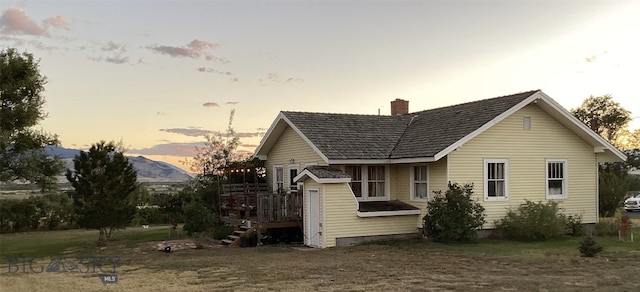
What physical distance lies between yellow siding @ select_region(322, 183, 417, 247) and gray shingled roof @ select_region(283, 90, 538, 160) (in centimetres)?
149

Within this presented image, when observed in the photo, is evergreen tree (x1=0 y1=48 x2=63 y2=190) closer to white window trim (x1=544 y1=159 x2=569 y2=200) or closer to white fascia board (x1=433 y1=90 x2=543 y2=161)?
white fascia board (x1=433 y1=90 x2=543 y2=161)

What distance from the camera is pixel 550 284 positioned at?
12914 millimetres

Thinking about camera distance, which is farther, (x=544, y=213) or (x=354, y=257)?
(x=544, y=213)

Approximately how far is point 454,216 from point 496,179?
314 centimetres

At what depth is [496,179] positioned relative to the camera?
23.0 meters

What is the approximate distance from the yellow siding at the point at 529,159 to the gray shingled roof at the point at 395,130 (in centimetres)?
69

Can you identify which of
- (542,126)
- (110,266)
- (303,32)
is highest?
(303,32)

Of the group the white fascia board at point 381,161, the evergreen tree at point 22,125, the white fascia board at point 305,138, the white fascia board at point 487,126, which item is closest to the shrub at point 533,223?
the white fascia board at point 487,126

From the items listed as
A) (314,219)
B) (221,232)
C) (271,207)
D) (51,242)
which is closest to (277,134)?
(221,232)

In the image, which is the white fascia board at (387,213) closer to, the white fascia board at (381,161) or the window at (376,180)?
the white fascia board at (381,161)

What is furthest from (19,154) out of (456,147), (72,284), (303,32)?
(456,147)

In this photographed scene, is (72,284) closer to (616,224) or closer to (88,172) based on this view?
(88,172)

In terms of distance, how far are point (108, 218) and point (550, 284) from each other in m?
16.5

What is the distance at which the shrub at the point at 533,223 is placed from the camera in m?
21.9
